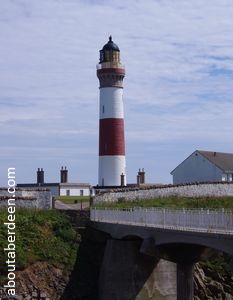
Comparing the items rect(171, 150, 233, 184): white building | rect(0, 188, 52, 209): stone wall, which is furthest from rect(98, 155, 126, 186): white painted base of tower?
rect(0, 188, 52, 209): stone wall

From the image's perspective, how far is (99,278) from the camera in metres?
35.6

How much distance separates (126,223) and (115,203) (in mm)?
10579

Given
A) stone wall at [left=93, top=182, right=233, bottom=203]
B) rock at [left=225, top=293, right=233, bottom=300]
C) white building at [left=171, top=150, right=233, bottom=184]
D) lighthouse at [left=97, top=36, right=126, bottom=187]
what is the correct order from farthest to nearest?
white building at [left=171, top=150, right=233, bottom=184], lighthouse at [left=97, top=36, right=126, bottom=187], stone wall at [left=93, top=182, right=233, bottom=203], rock at [left=225, top=293, right=233, bottom=300]

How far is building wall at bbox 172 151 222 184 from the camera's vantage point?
6384 centimetres

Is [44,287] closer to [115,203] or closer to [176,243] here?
[176,243]

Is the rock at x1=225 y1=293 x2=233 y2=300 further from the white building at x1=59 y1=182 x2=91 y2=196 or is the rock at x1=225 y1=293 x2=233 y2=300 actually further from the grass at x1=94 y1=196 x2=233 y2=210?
the white building at x1=59 y1=182 x2=91 y2=196

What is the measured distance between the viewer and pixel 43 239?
36.8 metres

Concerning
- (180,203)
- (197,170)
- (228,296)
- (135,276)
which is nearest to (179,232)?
(135,276)

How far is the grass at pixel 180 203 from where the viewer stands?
44.0 m

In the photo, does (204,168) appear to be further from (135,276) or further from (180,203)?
(135,276)

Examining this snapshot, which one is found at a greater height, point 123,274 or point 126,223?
point 126,223

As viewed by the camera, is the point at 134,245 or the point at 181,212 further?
the point at 134,245

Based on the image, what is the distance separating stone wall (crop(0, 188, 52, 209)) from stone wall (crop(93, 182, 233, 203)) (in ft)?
10.3

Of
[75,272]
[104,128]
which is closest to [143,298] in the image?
[75,272]
